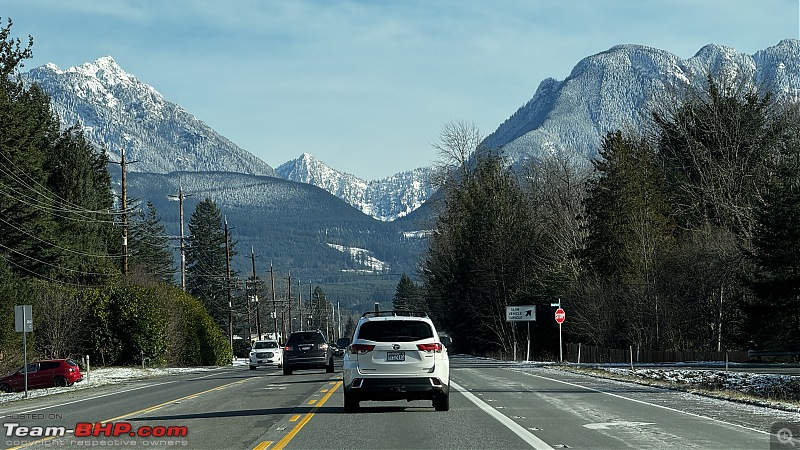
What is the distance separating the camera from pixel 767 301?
47.0 meters

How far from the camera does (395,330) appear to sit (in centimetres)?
2061

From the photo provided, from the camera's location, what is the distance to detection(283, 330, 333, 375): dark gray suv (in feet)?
141

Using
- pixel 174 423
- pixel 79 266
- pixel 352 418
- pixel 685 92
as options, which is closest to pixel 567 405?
pixel 352 418

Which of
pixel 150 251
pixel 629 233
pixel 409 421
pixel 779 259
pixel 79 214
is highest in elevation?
pixel 79 214

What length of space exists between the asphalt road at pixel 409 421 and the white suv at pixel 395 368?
40cm

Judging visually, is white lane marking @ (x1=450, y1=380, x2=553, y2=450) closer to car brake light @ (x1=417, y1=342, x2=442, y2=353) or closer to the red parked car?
car brake light @ (x1=417, y1=342, x2=442, y2=353)

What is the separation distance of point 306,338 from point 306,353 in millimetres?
861

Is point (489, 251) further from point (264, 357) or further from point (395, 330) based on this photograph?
point (395, 330)

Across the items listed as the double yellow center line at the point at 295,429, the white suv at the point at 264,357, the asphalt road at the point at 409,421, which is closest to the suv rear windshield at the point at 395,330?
the asphalt road at the point at 409,421

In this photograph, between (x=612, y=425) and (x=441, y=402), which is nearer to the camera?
(x=612, y=425)

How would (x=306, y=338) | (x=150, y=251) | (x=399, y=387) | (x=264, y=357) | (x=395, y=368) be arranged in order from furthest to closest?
(x=150, y=251), (x=264, y=357), (x=306, y=338), (x=395, y=368), (x=399, y=387)

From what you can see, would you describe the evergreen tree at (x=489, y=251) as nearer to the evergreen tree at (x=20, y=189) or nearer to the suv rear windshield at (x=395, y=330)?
the evergreen tree at (x=20, y=189)

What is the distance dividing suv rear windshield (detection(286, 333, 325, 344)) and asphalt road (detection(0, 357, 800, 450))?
14.9m

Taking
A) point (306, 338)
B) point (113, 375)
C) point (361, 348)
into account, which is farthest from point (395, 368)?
point (113, 375)
